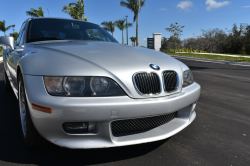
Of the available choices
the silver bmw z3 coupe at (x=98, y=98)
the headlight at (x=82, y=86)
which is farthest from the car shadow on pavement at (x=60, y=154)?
the headlight at (x=82, y=86)

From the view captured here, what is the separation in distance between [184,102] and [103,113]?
0.90 metres

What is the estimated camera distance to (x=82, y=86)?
5.81ft

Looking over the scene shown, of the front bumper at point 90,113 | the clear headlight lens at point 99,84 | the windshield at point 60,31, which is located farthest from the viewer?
the windshield at point 60,31

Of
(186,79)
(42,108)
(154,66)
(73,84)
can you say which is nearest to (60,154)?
(42,108)

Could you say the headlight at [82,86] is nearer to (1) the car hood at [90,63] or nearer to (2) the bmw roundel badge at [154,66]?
(1) the car hood at [90,63]

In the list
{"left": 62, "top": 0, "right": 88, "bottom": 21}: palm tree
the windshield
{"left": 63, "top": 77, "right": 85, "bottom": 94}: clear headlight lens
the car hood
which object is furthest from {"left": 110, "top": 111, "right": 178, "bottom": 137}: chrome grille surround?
{"left": 62, "top": 0, "right": 88, "bottom": 21}: palm tree

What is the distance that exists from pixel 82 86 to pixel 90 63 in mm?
257

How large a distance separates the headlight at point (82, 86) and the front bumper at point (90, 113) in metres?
0.05

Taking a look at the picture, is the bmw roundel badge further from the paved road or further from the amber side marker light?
the amber side marker light

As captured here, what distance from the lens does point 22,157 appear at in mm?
2002

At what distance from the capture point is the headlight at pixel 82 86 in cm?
173

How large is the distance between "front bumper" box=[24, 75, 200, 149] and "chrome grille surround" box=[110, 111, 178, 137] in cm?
5

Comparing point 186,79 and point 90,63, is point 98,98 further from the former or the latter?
point 186,79

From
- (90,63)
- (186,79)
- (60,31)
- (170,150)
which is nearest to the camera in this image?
(90,63)
